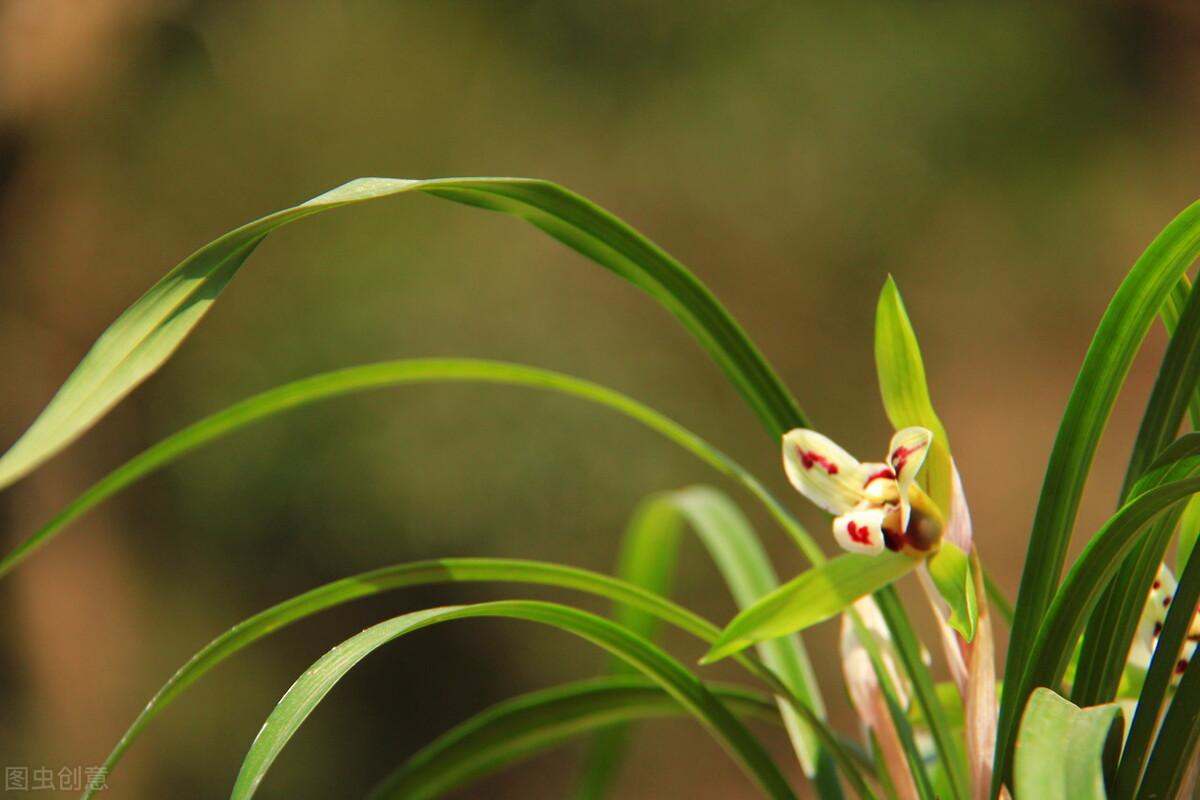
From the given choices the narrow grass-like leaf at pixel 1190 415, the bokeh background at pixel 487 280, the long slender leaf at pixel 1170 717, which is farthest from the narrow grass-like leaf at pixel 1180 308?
the bokeh background at pixel 487 280

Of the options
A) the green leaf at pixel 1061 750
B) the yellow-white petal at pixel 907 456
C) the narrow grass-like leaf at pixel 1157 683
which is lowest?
the green leaf at pixel 1061 750

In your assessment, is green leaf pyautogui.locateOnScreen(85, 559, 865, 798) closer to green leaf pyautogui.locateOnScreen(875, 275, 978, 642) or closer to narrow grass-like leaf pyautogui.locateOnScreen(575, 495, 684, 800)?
green leaf pyautogui.locateOnScreen(875, 275, 978, 642)

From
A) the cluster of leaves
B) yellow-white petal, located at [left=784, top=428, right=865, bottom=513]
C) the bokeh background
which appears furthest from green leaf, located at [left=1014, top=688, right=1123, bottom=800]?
the bokeh background

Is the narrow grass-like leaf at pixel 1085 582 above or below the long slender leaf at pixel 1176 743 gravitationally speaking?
above

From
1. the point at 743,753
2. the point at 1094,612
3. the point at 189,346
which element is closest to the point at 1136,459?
the point at 1094,612

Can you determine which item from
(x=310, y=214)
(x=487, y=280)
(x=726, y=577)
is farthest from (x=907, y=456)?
(x=487, y=280)

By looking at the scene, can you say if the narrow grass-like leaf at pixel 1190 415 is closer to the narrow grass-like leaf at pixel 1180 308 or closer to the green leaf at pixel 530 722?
the narrow grass-like leaf at pixel 1180 308

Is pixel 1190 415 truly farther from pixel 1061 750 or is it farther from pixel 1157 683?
pixel 1061 750
